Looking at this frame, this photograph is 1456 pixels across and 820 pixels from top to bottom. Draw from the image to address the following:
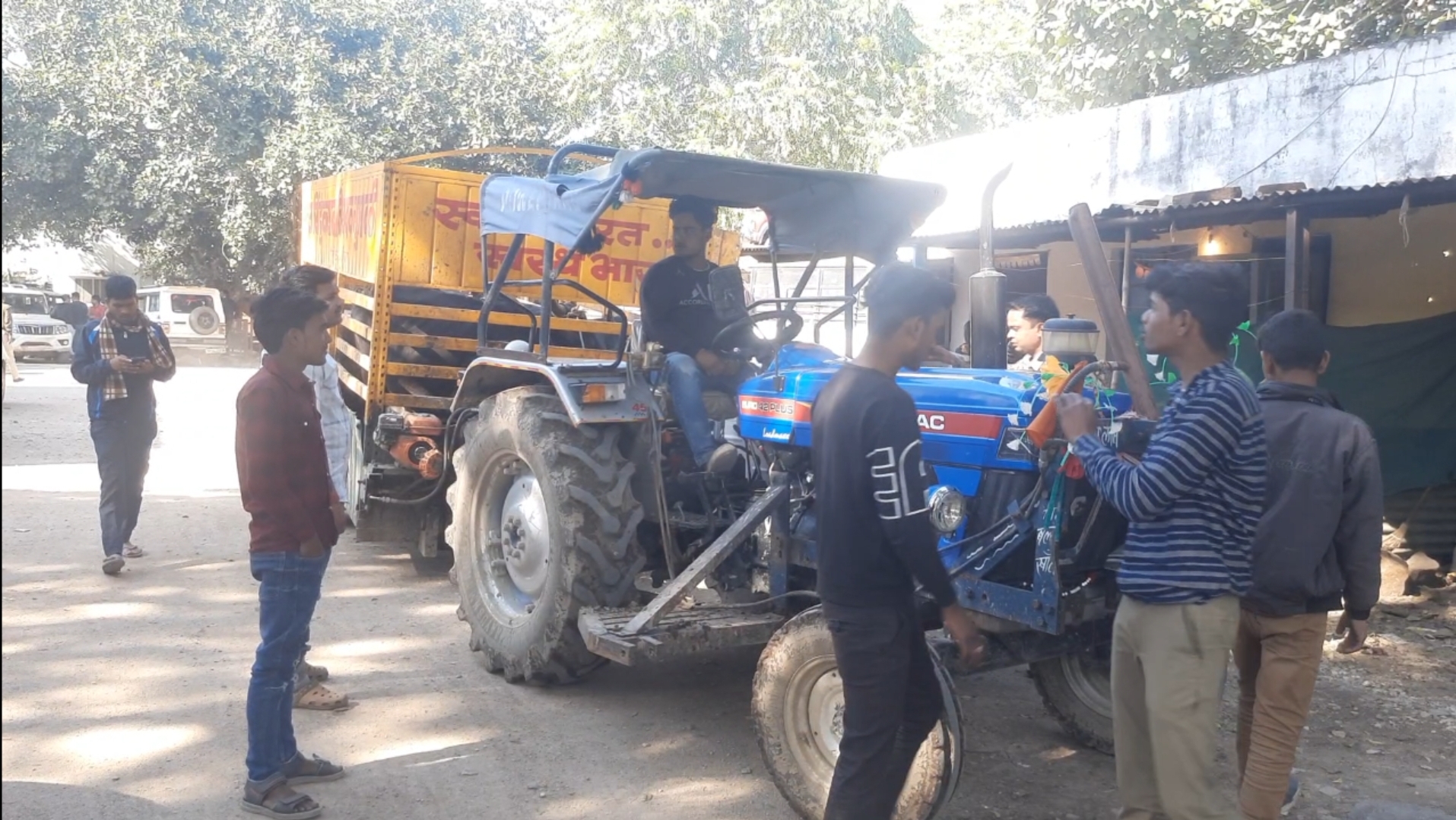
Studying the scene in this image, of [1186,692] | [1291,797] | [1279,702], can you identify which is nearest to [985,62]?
[1291,797]

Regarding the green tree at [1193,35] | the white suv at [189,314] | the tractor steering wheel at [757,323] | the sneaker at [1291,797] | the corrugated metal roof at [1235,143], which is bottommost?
the sneaker at [1291,797]

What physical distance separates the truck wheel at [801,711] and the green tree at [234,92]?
67.2ft

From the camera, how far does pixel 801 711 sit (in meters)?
3.91

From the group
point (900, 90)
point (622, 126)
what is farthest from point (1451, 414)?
point (622, 126)

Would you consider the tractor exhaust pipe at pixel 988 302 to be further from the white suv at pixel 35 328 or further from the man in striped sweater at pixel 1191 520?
the white suv at pixel 35 328

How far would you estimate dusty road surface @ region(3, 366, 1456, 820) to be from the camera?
13.8ft

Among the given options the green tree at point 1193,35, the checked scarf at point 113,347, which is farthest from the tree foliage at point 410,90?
the checked scarf at point 113,347

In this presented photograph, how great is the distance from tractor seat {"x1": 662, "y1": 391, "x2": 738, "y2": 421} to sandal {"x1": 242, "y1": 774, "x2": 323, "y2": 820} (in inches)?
83.7

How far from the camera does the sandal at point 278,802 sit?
395 centimetres

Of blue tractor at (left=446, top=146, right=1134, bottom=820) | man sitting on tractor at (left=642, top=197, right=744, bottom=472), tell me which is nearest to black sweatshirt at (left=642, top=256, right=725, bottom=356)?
man sitting on tractor at (left=642, top=197, right=744, bottom=472)

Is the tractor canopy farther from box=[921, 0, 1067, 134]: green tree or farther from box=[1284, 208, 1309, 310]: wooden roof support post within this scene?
box=[921, 0, 1067, 134]: green tree

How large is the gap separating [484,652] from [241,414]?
6.54 feet

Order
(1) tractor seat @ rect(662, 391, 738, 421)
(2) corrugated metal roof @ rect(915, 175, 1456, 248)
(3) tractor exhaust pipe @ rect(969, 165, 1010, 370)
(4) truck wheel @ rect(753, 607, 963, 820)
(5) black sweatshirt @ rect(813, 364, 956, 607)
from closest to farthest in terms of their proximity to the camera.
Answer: (5) black sweatshirt @ rect(813, 364, 956, 607), (4) truck wheel @ rect(753, 607, 963, 820), (3) tractor exhaust pipe @ rect(969, 165, 1010, 370), (1) tractor seat @ rect(662, 391, 738, 421), (2) corrugated metal roof @ rect(915, 175, 1456, 248)

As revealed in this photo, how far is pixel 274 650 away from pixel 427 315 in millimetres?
3648
